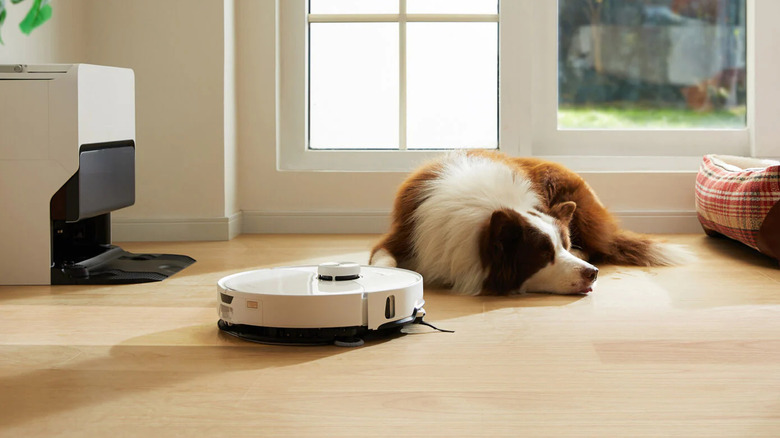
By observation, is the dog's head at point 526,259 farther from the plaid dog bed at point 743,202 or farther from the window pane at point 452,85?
the window pane at point 452,85

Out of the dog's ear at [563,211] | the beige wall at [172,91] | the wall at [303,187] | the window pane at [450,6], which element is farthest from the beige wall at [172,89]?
the dog's ear at [563,211]

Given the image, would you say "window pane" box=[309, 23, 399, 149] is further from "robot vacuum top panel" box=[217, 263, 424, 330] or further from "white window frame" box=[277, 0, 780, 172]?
"robot vacuum top panel" box=[217, 263, 424, 330]

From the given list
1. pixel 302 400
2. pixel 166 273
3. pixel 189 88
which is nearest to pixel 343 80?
pixel 189 88

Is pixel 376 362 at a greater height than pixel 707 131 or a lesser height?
lesser

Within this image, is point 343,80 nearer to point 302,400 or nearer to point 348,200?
point 348,200

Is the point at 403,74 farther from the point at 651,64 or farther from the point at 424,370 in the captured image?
the point at 424,370

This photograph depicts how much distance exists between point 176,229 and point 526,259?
4.98ft

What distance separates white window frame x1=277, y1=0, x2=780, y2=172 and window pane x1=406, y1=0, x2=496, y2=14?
0.26ft

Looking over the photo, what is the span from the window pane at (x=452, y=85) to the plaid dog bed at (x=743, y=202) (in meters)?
0.86

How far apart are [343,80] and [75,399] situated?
231 cm

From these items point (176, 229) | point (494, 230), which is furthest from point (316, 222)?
point (494, 230)

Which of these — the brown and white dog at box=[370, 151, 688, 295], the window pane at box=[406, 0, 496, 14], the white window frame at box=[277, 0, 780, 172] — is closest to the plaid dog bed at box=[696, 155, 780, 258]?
the brown and white dog at box=[370, 151, 688, 295]

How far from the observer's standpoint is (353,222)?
127 inches

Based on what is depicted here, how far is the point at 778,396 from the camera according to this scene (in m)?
1.17
